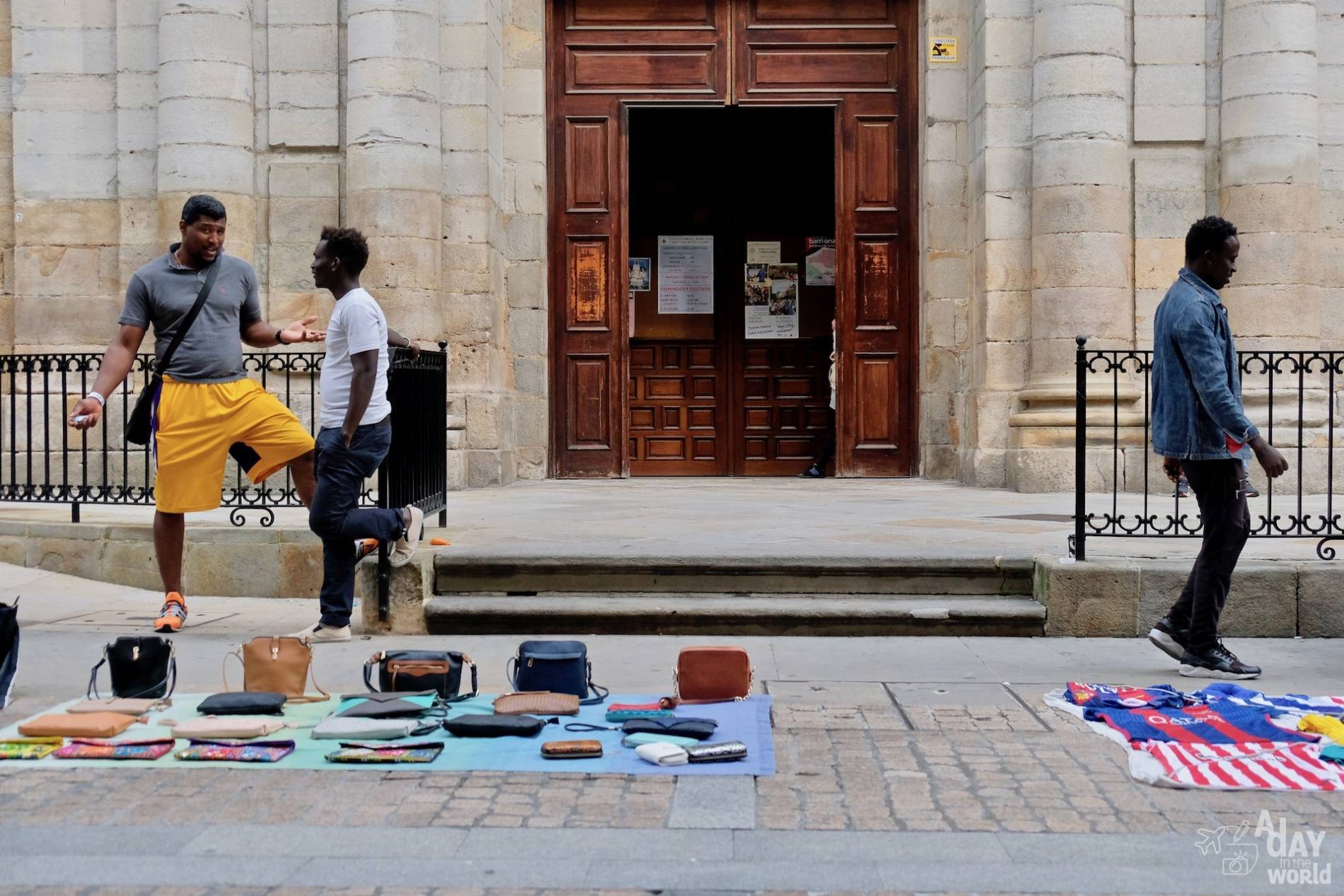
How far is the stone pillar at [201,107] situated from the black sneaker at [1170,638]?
885cm

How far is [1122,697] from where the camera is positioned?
5539 mm

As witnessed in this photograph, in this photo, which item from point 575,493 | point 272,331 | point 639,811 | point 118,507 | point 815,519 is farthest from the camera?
point 575,493

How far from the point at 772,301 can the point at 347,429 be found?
1085cm

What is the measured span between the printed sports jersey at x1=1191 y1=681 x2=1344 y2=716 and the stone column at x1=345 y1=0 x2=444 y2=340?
821cm

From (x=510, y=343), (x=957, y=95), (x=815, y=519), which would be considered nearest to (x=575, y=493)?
(x=510, y=343)

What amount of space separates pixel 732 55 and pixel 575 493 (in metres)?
4.78

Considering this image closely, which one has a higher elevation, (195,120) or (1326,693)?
(195,120)

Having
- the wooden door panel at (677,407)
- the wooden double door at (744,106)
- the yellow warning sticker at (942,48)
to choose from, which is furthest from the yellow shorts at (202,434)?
Result: the wooden door panel at (677,407)

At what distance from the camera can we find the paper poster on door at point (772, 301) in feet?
55.7

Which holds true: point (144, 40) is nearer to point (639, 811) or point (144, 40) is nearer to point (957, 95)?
point (957, 95)

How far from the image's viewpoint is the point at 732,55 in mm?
13719

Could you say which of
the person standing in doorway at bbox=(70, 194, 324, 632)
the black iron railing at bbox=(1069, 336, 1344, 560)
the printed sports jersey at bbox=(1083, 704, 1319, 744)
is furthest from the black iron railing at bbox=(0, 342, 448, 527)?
the black iron railing at bbox=(1069, 336, 1344, 560)

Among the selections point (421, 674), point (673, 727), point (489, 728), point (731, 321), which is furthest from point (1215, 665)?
point (731, 321)

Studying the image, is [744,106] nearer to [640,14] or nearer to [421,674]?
[640,14]
